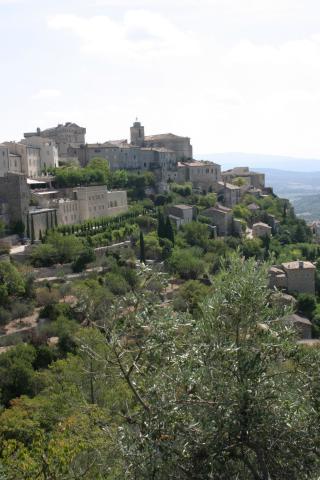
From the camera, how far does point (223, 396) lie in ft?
30.3

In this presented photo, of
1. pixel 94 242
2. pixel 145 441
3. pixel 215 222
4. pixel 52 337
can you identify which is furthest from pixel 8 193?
pixel 145 441

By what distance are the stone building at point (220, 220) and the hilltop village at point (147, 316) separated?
5.4 inches

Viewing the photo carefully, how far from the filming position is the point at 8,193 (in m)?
45.0

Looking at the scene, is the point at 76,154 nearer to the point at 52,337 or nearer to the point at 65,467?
the point at 52,337

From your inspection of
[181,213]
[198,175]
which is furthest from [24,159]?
[198,175]

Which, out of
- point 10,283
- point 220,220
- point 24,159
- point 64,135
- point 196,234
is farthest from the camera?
point 64,135

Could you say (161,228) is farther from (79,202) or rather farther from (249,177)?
(249,177)

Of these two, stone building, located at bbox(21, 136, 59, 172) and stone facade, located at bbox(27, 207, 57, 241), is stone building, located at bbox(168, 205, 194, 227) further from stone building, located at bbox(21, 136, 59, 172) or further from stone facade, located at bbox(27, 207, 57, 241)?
stone facade, located at bbox(27, 207, 57, 241)

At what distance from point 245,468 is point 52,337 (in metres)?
23.9

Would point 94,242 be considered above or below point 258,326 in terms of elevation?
below

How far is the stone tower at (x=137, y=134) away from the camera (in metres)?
82.4

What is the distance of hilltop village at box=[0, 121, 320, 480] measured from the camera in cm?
934

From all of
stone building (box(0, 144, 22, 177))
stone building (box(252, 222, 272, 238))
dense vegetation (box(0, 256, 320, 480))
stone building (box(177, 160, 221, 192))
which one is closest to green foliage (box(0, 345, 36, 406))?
dense vegetation (box(0, 256, 320, 480))

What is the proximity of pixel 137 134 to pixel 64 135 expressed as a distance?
33.7ft
